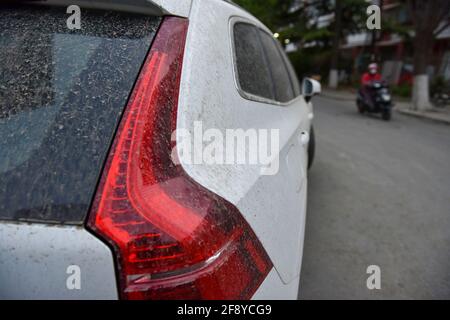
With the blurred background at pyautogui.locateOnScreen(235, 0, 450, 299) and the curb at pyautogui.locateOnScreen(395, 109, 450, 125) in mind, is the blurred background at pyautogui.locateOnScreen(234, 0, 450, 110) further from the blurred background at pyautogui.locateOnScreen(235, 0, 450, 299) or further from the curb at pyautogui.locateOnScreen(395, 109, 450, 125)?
the blurred background at pyautogui.locateOnScreen(235, 0, 450, 299)

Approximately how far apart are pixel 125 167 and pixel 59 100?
0.30 meters

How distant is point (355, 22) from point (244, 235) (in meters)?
23.5

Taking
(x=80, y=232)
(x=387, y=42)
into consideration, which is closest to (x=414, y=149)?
(x=80, y=232)

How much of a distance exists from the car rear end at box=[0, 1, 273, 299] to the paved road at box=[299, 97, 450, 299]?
5.48 ft

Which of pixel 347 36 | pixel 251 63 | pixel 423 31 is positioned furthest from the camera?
pixel 347 36

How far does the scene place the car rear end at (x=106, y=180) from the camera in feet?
2.66

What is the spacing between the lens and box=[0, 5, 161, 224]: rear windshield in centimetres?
84

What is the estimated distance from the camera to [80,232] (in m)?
0.81

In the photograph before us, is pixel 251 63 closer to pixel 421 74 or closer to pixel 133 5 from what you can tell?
pixel 133 5

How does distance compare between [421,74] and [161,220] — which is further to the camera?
[421,74]

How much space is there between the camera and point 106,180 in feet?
2.82

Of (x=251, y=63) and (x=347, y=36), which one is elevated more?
(x=347, y=36)
